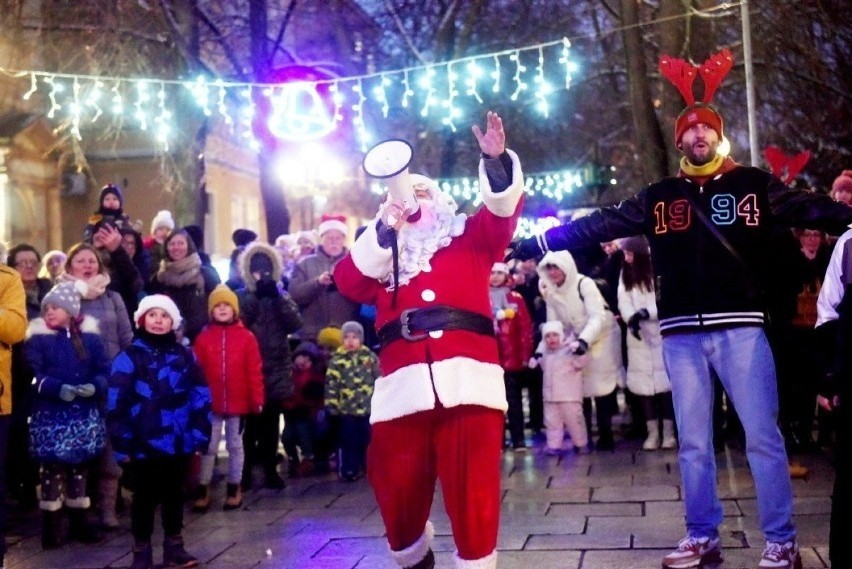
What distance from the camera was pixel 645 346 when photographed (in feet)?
32.7

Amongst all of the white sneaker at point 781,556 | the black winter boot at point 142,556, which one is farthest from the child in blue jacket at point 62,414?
the white sneaker at point 781,556

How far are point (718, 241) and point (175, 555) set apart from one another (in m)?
3.64

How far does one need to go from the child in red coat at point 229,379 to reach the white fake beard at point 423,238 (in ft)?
12.0

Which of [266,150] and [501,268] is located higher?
[266,150]

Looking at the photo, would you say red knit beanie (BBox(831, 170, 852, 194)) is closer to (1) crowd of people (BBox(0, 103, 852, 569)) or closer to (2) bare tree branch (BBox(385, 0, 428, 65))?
(1) crowd of people (BBox(0, 103, 852, 569))

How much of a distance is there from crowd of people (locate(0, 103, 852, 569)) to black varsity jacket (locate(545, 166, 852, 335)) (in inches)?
0.6

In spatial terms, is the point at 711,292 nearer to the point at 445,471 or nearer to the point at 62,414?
the point at 445,471

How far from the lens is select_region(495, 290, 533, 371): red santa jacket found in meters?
10.4

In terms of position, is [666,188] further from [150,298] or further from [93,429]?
[93,429]

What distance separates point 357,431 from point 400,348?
14.7 ft

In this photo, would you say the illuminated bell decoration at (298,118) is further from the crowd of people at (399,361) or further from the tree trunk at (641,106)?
the tree trunk at (641,106)

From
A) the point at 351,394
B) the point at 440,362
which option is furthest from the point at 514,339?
the point at 440,362

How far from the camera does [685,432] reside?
219 inches

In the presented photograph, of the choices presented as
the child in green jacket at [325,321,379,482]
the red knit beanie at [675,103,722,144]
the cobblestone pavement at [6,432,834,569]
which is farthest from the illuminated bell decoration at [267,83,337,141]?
the red knit beanie at [675,103,722,144]
